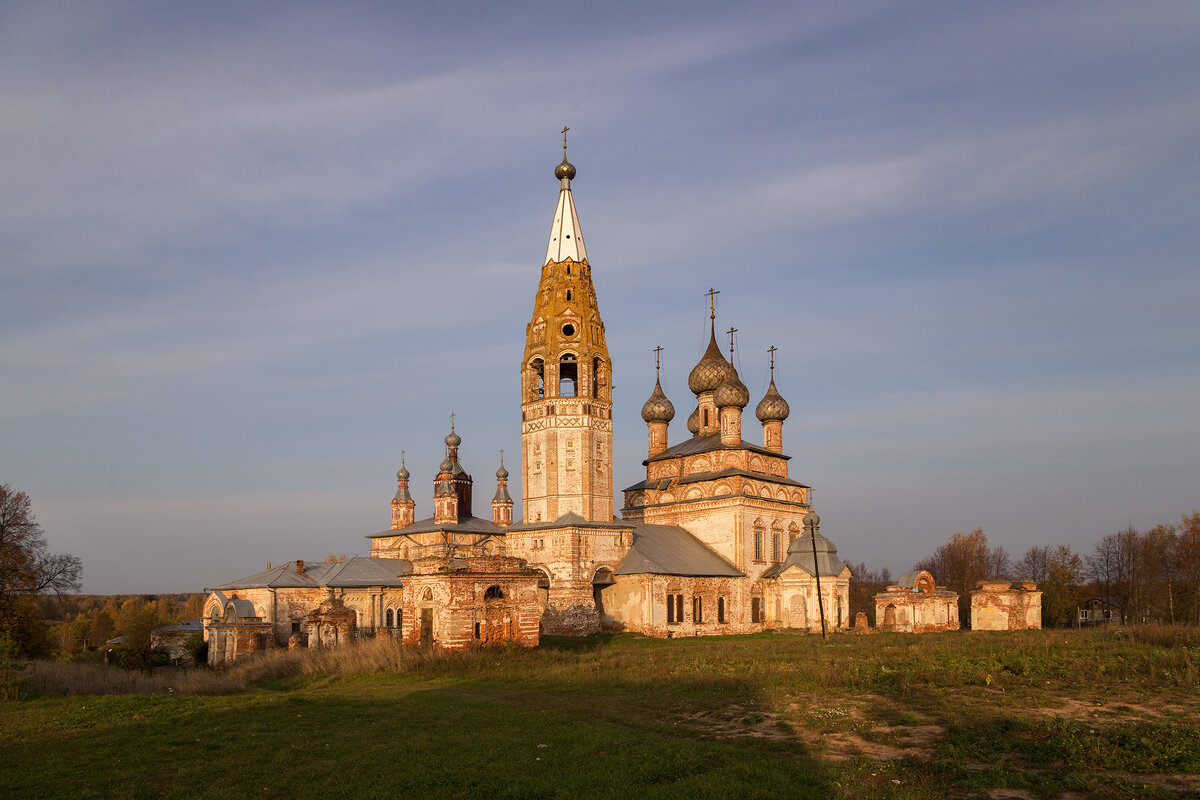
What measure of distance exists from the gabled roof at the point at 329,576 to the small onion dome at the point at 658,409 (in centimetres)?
1538

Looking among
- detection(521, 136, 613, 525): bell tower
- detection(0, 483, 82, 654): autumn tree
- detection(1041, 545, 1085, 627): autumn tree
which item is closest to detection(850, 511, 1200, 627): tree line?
detection(1041, 545, 1085, 627): autumn tree

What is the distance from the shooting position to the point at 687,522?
43469 mm

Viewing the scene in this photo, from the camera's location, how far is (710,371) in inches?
1890

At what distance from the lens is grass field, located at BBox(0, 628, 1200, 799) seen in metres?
8.73

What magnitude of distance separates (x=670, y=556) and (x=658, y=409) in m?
12.5

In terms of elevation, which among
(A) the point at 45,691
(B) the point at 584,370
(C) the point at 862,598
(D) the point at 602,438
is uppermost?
(B) the point at 584,370

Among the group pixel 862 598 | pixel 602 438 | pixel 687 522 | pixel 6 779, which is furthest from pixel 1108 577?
pixel 6 779

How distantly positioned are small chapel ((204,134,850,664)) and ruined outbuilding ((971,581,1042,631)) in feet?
18.5

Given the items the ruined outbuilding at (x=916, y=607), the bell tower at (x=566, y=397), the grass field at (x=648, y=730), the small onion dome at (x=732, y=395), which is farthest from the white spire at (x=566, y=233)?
the grass field at (x=648, y=730)

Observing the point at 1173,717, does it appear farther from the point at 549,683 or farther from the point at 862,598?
the point at 862,598

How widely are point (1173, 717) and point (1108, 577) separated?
48077mm

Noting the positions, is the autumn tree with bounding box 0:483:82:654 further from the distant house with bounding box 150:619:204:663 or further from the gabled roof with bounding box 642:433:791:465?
the gabled roof with bounding box 642:433:791:465

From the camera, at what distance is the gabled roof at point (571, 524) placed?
116 ft

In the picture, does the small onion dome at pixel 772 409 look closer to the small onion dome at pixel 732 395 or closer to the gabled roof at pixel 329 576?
the small onion dome at pixel 732 395
